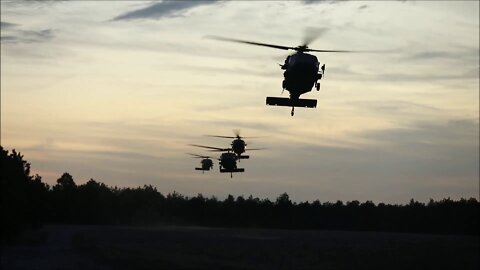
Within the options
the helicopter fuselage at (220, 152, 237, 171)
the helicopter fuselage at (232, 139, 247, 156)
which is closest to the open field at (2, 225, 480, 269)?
the helicopter fuselage at (232, 139, 247, 156)

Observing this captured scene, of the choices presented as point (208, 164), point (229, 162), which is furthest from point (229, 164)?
point (208, 164)

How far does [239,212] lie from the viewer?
167 meters

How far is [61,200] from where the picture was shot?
168 metres

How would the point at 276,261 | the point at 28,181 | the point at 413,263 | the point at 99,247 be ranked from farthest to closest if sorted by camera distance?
the point at 28,181, the point at 99,247, the point at 413,263, the point at 276,261

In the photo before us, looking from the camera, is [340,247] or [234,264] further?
[340,247]

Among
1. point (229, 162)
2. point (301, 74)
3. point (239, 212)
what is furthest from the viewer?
point (239, 212)

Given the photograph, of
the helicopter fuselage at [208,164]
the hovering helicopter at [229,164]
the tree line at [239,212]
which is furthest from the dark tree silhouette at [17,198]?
the helicopter fuselage at [208,164]

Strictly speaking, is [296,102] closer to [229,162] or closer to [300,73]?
[300,73]

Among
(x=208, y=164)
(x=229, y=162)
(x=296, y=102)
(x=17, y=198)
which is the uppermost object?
(x=208, y=164)

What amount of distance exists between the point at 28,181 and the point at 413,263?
51835 millimetres

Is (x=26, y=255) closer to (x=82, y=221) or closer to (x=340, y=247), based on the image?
(x=340, y=247)

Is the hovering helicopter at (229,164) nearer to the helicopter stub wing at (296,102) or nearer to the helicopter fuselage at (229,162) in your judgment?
the helicopter fuselage at (229,162)

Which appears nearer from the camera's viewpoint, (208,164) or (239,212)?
(208,164)

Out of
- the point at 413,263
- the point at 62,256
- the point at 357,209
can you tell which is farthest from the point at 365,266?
the point at 357,209
